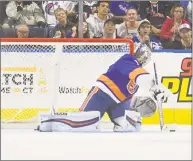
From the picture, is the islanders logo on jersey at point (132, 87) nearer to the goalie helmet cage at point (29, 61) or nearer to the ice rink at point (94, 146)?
the goalie helmet cage at point (29, 61)

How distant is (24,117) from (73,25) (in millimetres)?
1179

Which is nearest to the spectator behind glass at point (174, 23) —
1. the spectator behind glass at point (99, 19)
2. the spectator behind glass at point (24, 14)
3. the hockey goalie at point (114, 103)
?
the spectator behind glass at point (99, 19)

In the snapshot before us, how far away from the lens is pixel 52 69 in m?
4.86

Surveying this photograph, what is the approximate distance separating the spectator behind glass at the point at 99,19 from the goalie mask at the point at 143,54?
49 centimetres

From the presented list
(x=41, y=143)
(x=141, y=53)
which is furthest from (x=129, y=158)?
(x=141, y=53)

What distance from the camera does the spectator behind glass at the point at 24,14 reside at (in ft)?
18.5

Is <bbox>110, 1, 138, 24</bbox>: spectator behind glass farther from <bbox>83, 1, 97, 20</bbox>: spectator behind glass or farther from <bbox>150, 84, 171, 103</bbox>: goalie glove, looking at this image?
<bbox>150, 84, 171, 103</bbox>: goalie glove

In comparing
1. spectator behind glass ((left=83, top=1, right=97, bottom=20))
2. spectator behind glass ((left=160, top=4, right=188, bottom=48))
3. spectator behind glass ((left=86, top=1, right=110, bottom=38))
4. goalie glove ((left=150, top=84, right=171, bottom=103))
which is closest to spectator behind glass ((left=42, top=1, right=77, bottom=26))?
spectator behind glass ((left=83, top=1, right=97, bottom=20))

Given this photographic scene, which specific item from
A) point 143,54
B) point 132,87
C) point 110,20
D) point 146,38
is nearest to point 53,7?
point 110,20

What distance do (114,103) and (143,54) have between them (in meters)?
0.70

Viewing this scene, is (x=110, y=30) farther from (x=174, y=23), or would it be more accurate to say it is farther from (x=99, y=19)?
(x=174, y=23)

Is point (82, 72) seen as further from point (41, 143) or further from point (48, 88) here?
point (41, 143)

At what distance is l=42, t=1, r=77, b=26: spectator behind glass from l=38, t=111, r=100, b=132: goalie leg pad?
131 centimetres

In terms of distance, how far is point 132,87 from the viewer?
478cm
